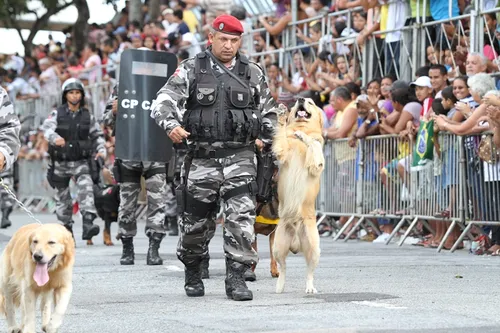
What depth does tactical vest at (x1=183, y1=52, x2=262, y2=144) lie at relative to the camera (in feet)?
28.7

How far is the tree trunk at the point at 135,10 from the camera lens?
29.9m

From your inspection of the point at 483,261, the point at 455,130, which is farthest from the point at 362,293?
the point at 455,130

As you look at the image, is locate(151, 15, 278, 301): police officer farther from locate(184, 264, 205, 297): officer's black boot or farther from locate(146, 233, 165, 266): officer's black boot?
Result: locate(146, 233, 165, 266): officer's black boot

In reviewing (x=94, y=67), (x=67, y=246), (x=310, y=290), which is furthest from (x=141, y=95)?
(x=94, y=67)

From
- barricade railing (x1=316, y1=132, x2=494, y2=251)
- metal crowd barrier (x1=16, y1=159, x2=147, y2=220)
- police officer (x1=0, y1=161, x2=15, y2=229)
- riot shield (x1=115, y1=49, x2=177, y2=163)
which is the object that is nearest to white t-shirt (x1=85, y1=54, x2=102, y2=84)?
metal crowd barrier (x1=16, y1=159, x2=147, y2=220)

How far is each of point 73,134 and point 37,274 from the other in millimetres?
8281

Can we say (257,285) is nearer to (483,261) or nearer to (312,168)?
(312,168)

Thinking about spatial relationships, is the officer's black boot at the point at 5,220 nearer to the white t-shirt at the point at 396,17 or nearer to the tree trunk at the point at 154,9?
the white t-shirt at the point at 396,17

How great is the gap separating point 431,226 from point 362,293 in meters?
5.94

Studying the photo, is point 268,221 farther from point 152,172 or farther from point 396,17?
point 396,17

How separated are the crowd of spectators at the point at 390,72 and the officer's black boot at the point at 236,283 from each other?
406 centimetres

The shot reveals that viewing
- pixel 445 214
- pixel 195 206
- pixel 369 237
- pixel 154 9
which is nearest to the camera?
pixel 195 206

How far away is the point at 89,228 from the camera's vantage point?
15.0 m

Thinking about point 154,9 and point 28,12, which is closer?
point 154,9
